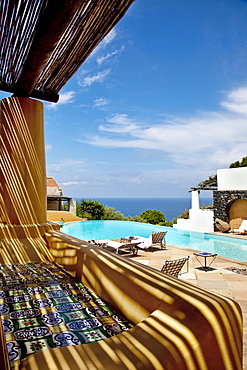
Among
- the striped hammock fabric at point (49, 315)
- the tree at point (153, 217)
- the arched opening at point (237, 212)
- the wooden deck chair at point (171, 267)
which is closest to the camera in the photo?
the striped hammock fabric at point (49, 315)

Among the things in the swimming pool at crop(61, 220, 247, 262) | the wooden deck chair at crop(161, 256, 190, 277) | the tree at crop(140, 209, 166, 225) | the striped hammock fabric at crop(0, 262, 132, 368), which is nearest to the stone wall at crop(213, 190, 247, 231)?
the swimming pool at crop(61, 220, 247, 262)

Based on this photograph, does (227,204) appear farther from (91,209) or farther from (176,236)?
(91,209)

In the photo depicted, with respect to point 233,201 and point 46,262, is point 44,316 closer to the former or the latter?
point 46,262

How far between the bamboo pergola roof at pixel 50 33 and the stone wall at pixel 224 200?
1339 centimetres

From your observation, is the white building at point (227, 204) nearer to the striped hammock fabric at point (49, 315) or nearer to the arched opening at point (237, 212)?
the arched opening at point (237, 212)

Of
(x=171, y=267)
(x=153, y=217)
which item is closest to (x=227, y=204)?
(x=153, y=217)

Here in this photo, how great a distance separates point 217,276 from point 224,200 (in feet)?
35.0

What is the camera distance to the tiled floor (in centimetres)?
446

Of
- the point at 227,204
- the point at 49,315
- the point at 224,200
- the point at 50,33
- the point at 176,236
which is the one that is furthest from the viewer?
the point at 224,200

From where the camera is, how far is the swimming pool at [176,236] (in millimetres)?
9797

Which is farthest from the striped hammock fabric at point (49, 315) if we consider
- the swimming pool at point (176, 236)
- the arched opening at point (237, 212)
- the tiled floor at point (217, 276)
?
the arched opening at point (237, 212)

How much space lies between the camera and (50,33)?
8.23 ft

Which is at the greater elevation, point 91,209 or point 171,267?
point 91,209

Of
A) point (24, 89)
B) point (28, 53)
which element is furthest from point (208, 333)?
point (24, 89)
